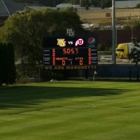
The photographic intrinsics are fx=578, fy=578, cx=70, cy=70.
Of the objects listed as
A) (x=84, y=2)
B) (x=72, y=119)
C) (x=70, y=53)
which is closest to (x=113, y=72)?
(x=70, y=53)

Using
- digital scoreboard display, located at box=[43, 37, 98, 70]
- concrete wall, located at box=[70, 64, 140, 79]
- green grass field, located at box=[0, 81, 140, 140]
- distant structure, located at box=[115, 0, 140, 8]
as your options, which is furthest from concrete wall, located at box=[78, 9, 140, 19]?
green grass field, located at box=[0, 81, 140, 140]

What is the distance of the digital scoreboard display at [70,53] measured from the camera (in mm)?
48062

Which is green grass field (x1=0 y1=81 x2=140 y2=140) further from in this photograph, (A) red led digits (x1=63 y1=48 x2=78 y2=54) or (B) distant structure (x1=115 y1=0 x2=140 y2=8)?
(B) distant structure (x1=115 y1=0 x2=140 y2=8)

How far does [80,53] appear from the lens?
1887 inches

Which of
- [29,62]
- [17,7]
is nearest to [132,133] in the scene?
[29,62]

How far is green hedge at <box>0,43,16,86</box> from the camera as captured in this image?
44250mm

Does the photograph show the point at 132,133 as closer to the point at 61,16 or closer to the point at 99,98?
the point at 99,98

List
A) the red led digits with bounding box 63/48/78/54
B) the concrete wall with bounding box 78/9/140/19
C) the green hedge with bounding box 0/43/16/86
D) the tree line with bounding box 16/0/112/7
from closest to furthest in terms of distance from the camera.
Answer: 1. the green hedge with bounding box 0/43/16/86
2. the red led digits with bounding box 63/48/78/54
3. the concrete wall with bounding box 78/9/140/19
4. the tree line with bounding box 16/0/112/7

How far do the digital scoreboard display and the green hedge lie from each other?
14.1ft

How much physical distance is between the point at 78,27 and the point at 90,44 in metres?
12.8

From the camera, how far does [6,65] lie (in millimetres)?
44594

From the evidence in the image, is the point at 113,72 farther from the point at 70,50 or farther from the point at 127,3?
the point at 127,3

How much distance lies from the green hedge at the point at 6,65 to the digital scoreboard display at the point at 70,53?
429cm

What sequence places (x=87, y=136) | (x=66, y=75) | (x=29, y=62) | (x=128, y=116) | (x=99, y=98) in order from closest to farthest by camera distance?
(x=87, y=136)
(x=128, y=116)
(x=99, y=98)
(x=66, y=75)
(x=29, y=62)
